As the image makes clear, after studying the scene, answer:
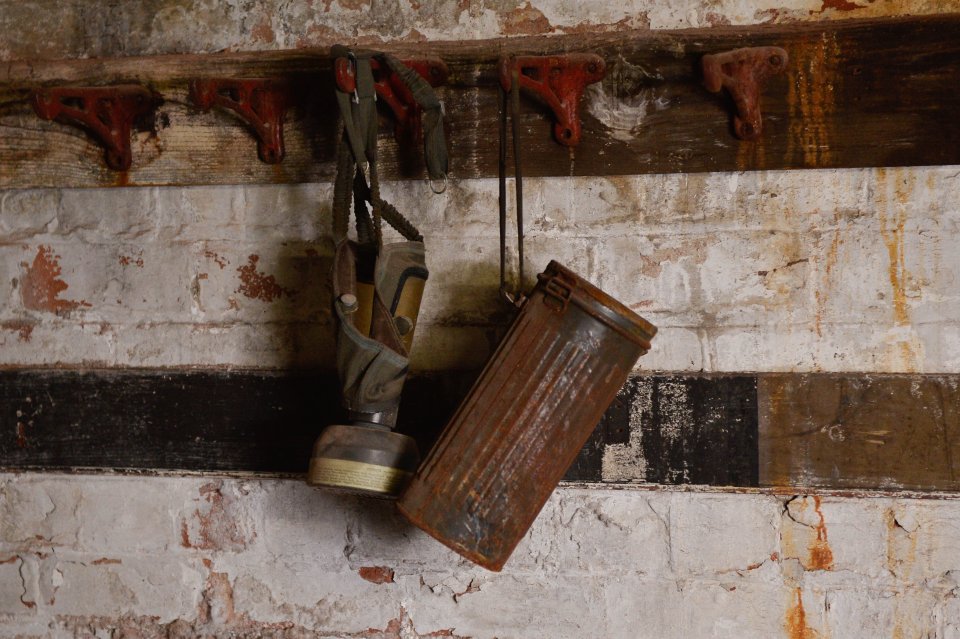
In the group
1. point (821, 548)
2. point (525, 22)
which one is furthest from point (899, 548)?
point (525, 22)

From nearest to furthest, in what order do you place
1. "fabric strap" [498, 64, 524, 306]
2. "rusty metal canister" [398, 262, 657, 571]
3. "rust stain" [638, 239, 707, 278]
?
1. "rusty metal canister" [398, 262, 657, 571]
2. "fabric strap" [498, 64, 524, 306]
3. "rust stain" [638, 239, 707, 278]

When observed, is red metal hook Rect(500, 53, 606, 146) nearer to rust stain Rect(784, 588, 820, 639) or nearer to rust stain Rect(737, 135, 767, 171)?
rust stain Rect(737, 135, 767, 171)

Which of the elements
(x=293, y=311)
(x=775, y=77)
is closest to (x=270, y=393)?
(x=293, y=311)

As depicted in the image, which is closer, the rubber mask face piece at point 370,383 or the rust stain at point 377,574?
the rubber mask face piece at point 370,383

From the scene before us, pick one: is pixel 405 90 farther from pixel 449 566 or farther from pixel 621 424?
pixel 449 566

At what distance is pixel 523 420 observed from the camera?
48.1 inches

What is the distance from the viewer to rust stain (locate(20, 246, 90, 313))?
1577 mm

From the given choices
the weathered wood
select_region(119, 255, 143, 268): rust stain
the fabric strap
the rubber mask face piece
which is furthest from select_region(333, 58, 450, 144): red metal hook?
select_region(119, 255, 143, 268): rust stain

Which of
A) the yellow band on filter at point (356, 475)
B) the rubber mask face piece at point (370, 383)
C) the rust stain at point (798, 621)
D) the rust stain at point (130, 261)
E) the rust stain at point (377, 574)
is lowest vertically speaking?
the rust stain at point (798, 621)

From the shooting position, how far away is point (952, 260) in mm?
1382

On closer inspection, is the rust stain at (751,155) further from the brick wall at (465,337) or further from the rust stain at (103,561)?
the rust stain at (103,561)

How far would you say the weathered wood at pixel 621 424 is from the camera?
138 cm

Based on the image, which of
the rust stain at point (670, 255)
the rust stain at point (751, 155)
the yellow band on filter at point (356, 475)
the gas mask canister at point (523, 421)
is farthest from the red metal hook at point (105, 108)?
the rust stain at point (751, 155)

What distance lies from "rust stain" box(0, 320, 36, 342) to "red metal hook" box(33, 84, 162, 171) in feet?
1.32
